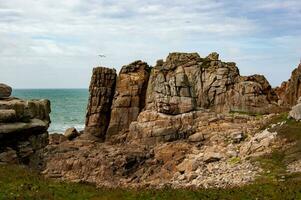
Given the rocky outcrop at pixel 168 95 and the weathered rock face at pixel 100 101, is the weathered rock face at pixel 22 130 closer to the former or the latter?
the rocky outcrop at pixel 168 95

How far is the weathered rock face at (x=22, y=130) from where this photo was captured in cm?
3238

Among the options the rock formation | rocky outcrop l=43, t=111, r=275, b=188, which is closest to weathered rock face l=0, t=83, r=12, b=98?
rocky outcrop l=43, t=111, r=275, b=188

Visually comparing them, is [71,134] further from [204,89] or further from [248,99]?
[248,99]

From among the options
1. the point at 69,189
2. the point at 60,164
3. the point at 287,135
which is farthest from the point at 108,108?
the point at 69,189

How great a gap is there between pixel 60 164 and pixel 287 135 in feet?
81.1

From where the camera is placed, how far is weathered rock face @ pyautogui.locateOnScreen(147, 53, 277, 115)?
62531 millimetres

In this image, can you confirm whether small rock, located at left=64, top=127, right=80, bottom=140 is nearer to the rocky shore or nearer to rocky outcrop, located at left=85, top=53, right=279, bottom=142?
the rocky shore

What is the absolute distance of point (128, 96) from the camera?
6612 cm

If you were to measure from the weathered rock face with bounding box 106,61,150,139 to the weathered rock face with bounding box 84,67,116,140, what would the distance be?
4.50 feet

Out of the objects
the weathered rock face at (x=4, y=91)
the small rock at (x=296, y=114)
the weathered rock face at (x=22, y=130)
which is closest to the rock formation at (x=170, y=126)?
the small rock at (x=296, y=114)

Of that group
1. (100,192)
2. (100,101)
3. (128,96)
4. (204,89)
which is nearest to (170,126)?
(204,89)

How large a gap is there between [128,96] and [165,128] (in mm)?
9723

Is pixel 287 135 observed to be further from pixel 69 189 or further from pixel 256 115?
pixel 69 189

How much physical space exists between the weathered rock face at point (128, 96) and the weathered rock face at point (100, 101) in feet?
4.50
